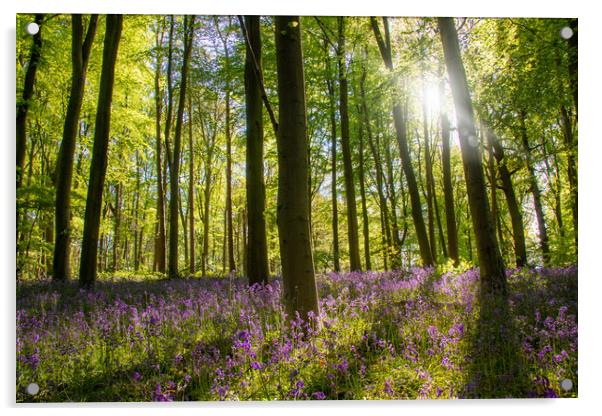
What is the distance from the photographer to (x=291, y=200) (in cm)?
388

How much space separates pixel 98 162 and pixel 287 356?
16.7 ft

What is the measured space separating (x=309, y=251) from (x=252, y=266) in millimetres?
2783

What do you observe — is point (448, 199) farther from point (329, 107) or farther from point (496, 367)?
point (496, 367)

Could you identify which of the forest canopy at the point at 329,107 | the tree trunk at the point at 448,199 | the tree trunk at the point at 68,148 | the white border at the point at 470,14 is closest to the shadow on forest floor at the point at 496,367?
the white border at the point at 470,14

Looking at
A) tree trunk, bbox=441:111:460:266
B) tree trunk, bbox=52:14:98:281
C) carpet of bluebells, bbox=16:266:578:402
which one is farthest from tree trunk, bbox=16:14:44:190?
tree trunk, bbox=441:111:460:266

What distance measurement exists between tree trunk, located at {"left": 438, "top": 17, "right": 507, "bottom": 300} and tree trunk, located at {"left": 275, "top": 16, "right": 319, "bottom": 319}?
2514 millimetres

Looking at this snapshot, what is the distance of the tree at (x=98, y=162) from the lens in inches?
251

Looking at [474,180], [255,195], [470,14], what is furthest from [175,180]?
[470,14]

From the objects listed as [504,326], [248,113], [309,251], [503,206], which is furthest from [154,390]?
[503,206]

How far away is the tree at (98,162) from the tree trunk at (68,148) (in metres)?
0.63

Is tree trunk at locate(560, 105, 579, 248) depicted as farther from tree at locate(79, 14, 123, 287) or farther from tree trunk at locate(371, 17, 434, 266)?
tree at locate(79, 14, 123, 287)

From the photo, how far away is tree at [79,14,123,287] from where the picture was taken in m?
6.38
